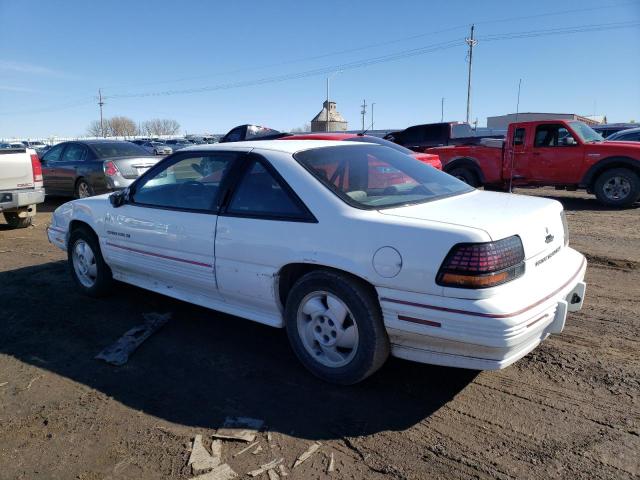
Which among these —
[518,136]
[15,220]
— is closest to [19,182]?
[15,220]

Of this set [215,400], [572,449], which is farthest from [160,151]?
[572,449]

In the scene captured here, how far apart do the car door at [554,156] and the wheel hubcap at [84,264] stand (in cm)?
894

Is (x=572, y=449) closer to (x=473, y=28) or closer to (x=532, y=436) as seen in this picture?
(x=532, y=436)

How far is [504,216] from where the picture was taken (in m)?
2.96

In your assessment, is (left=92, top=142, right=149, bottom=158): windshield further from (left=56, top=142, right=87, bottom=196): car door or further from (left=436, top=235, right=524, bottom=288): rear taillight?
(left=436, top=235, right=524, bottom=288): rear taillight

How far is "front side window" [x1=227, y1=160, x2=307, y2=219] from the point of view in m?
3.31

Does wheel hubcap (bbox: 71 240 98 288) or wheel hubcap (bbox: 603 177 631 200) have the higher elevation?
wheel hubcap (bbox: 603 177 631 200)

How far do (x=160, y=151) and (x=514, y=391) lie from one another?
16.5 m

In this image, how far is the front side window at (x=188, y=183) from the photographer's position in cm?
385

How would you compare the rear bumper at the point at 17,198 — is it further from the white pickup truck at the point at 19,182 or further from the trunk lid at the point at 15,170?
the trunk lid at the point at 15,170

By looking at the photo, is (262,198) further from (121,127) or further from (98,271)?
(121,127)

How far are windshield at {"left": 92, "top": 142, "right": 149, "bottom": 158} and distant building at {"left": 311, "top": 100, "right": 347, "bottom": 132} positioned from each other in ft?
106

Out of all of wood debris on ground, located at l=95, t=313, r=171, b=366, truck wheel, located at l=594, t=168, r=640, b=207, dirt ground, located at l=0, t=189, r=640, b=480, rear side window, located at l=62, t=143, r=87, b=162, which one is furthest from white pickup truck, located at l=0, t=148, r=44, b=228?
truck wheel, located at l=594, t=168, r=640, b=207

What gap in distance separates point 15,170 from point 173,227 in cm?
601
